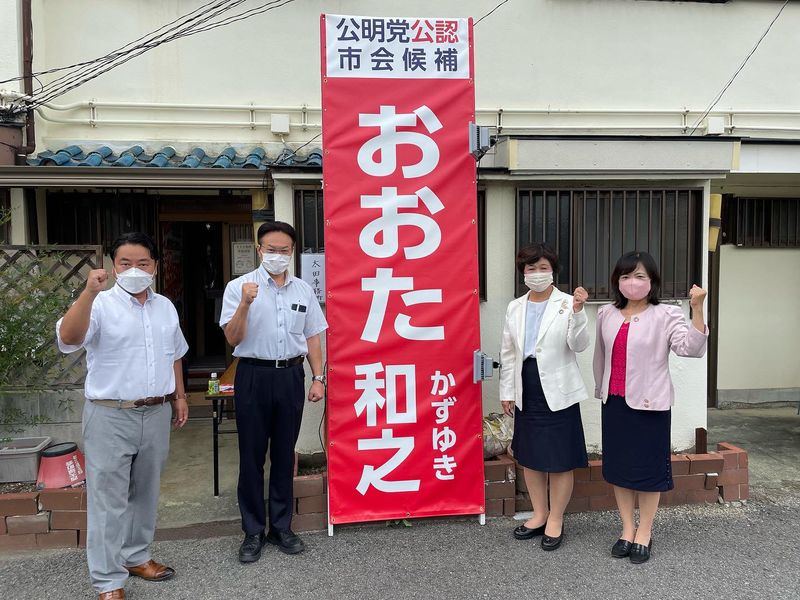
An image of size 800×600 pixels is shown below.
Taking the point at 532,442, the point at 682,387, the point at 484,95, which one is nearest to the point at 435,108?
the point at 532,442

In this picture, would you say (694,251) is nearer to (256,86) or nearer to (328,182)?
(328,182)

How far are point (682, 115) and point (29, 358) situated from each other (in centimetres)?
722

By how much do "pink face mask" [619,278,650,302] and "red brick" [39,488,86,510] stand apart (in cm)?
391

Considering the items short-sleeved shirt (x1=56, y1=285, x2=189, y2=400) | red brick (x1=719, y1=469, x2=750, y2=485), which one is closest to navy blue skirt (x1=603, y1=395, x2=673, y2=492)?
red brick (x1=719, y1=469, x2=750, y2=485)

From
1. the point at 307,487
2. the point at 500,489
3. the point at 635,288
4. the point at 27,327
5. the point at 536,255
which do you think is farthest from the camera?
the point at 27,327

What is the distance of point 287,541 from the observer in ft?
12.8

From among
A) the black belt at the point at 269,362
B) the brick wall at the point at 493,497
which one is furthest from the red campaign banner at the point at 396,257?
the black belt at the point at 269,362

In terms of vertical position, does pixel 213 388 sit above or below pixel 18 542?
above

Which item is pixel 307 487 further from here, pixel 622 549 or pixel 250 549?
pixel 622 549

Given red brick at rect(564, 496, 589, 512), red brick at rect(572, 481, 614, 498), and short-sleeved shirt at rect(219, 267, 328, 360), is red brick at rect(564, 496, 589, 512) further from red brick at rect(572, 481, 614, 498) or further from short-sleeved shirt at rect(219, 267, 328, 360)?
short-sleeved shirt at rect(219, 267, 328, 360)

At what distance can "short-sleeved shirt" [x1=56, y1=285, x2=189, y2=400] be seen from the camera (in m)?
3.29

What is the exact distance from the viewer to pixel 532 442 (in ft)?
13.1

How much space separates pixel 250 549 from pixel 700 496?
346 cm

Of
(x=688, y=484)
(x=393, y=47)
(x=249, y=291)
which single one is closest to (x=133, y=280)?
(x=249, y=291)
